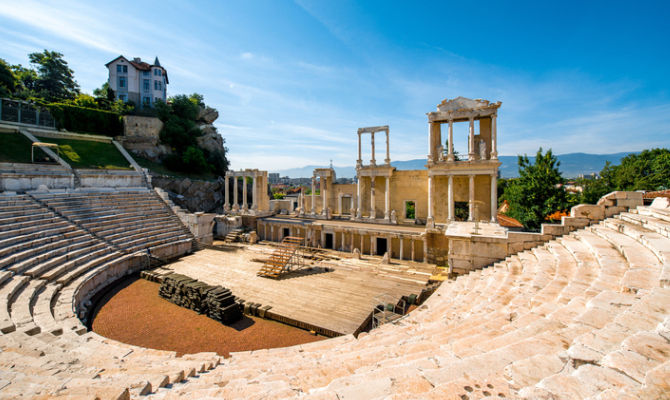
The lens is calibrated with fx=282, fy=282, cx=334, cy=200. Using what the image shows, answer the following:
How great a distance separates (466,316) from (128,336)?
10711 mm

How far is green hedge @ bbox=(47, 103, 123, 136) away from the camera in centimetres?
3253

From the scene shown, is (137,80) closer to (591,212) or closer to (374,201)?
(374,201)

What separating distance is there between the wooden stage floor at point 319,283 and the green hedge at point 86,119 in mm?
28777

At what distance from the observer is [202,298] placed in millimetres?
11180

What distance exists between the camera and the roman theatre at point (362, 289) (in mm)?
3488

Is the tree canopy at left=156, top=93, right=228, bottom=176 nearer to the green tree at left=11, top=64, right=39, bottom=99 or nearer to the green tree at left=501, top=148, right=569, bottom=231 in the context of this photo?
the green tree at left=11, top=64, right=39, bottom=99

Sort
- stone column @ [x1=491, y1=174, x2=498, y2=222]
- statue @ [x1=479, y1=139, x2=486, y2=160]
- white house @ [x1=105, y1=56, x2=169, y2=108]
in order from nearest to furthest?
stone column @ [x1=491, y1=174, x2=498, y2=222] < statue @ [x1=479, y1=139, x2=486, y2=160] < white house @ [x1=105, y1=56, x2=169, y2=108]

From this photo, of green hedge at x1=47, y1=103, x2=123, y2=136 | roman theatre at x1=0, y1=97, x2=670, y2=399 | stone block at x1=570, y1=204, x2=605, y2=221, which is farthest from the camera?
green hedge at x1=47, y1=103, x2=123, y2=136

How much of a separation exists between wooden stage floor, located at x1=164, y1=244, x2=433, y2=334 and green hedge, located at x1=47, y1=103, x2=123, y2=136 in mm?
28777

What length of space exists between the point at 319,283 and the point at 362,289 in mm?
2265

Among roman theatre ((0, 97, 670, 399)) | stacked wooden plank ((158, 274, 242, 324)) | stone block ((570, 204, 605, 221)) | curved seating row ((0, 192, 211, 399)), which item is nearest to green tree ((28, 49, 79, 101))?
roman theatre ((0, 97, 670, 399))

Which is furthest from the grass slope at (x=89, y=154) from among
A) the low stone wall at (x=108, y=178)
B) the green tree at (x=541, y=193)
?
the green tree at (x=541, y=193)

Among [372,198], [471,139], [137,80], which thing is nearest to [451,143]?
[471,139]

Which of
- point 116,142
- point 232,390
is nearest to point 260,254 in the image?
point 232,390
